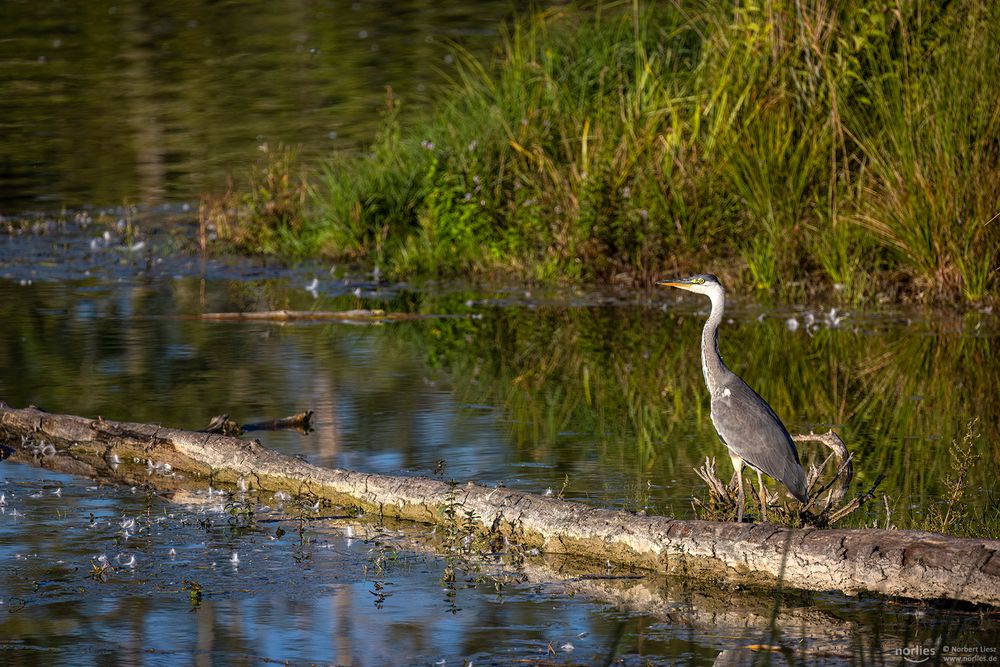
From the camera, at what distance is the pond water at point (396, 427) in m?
6.98

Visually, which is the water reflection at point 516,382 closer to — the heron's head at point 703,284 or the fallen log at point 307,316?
the fallen log at point 307,316

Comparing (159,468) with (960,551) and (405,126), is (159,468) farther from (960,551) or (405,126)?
(405,126)

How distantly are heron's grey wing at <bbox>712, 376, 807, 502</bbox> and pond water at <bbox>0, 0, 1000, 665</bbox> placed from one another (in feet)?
2.19

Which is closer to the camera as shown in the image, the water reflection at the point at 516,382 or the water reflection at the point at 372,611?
the water reflection at the point at 372,611

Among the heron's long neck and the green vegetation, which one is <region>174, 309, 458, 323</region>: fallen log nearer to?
the green vegetation

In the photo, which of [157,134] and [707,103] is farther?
[157,134]

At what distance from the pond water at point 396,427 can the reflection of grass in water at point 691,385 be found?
4 centimetres

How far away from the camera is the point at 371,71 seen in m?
33.2

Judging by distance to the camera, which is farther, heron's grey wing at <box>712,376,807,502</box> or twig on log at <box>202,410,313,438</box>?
twig on log at <box>202,410,313,438</box>

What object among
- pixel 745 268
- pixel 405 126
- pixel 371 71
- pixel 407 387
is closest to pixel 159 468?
pixel 407 387

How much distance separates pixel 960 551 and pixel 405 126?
18504 millimetres

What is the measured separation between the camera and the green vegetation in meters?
14.7

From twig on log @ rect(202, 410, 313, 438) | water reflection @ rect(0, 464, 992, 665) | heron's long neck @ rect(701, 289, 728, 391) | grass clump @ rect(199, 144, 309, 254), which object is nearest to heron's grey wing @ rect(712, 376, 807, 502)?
heron's long neck @ rect(701, 289, 728, 391)

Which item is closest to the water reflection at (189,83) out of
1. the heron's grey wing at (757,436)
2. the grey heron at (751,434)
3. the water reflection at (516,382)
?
the water reflection at (516,382)
